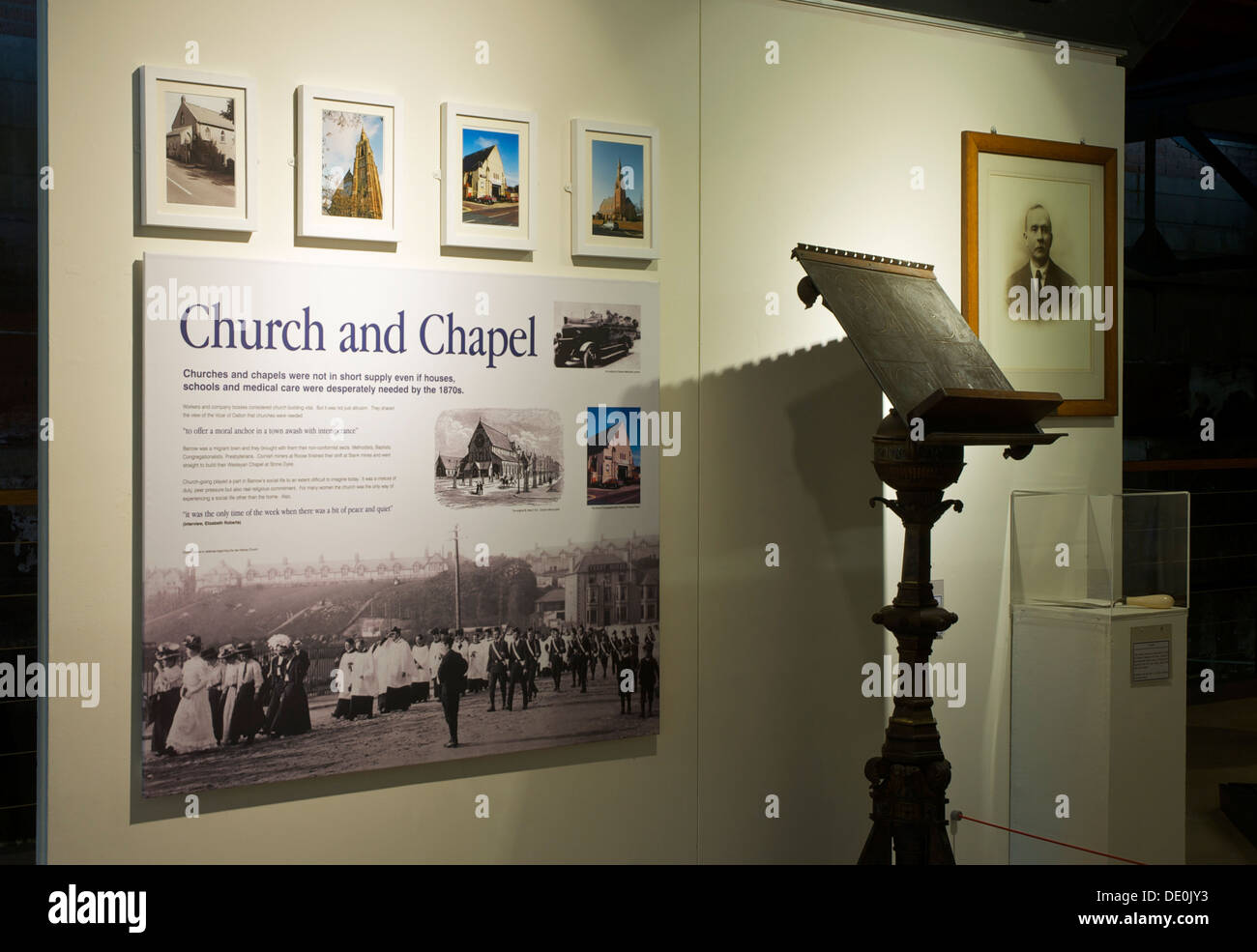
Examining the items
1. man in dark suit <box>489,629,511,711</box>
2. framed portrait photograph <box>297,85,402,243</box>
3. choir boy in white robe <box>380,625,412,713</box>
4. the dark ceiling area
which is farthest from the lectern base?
the dark ceiling area

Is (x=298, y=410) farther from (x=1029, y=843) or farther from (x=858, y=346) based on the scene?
(x=1029, y=843)

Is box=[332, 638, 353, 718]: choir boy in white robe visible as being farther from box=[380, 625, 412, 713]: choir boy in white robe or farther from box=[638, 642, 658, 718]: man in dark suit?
box=[638, 642, 658, 718]: man in dark suit

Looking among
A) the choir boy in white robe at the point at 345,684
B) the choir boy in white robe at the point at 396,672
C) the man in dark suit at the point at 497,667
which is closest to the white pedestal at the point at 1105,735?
the man in dark suit at the point at 497,667

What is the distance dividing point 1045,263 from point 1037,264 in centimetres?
4

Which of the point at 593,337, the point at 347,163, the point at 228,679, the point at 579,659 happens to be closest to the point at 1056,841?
the point at 579,659

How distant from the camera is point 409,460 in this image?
114 inches

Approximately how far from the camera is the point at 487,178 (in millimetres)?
2979

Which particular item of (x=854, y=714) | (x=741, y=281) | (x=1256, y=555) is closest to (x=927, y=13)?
(x=741, y=281)

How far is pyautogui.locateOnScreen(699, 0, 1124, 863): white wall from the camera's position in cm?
334

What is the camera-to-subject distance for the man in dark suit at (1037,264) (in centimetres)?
392

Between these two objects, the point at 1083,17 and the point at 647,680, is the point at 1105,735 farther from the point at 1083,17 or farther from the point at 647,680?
the point at 1083,17

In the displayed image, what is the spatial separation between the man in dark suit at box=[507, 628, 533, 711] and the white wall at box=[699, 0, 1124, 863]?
56 cm

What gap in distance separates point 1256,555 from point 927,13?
5.38 metres

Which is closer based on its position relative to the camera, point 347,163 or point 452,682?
point 347,163
